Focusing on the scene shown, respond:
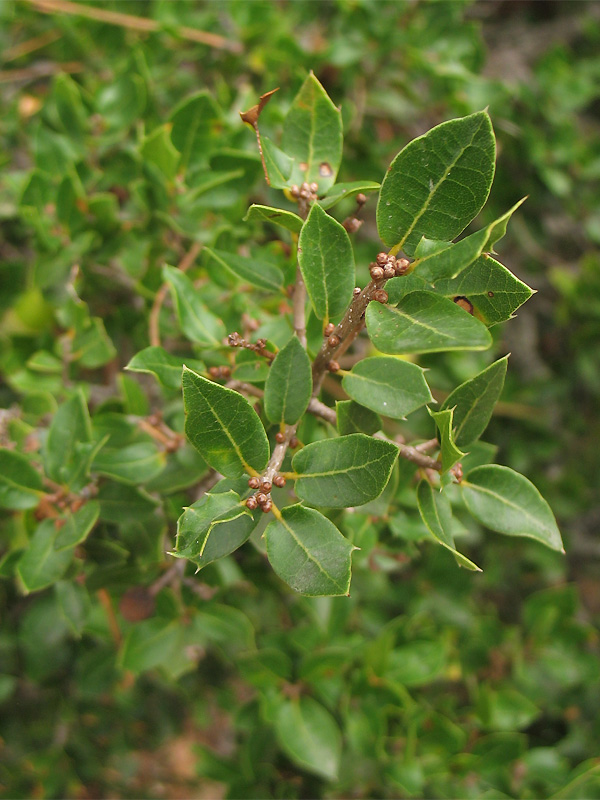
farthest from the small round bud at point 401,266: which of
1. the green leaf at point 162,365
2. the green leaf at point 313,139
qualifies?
the green leaf at point 162,365

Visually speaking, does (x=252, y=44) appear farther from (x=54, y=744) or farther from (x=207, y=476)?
(x=54, y=744)

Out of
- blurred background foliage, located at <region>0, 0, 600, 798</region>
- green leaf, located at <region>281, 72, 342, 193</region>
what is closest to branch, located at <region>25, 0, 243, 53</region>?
blurred background foliage, located at <region>0, 0, 600, 798</region>

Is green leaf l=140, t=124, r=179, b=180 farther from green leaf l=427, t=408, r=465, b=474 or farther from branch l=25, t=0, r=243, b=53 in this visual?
green leaf l=427, t=408, r=465, b=474

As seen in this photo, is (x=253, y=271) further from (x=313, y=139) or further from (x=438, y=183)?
(x=438, y=183)

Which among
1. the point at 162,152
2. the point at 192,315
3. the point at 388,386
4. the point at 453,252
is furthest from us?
the point at 162,152

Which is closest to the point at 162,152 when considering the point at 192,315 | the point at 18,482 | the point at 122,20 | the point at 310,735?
the point at 192,315

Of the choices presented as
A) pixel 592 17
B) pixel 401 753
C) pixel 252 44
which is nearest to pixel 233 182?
pixel 252 44
